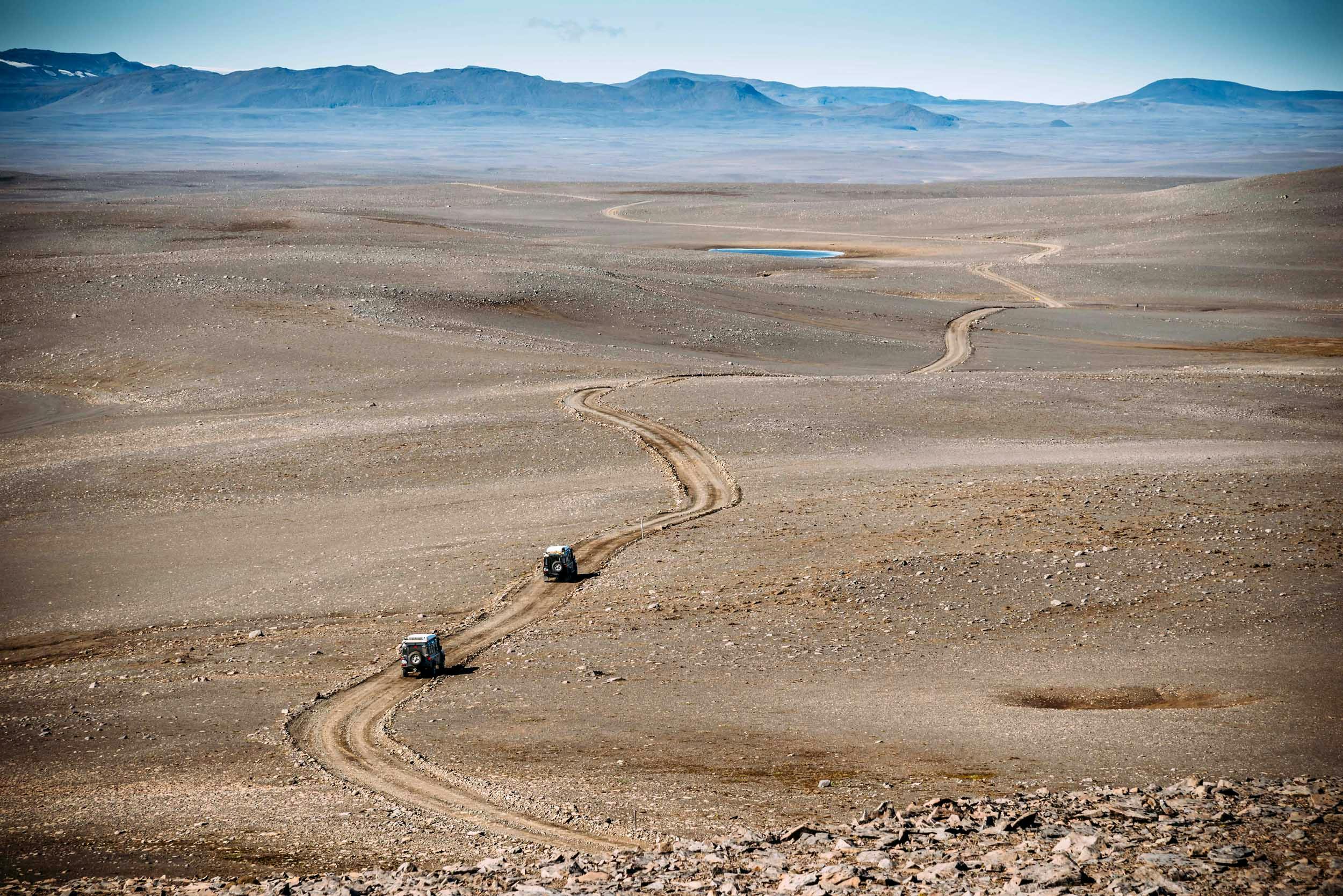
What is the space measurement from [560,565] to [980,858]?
456 inches

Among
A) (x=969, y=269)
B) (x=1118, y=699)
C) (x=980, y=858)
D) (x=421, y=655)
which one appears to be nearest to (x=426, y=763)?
(x=421, y=655)

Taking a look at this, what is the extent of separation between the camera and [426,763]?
1549 centimetres

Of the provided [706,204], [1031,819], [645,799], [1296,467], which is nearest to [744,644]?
[645,799]

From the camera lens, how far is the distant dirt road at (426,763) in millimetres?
13906

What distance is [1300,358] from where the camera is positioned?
46.8 m

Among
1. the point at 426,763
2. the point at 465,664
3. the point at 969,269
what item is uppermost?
the point at 969,269

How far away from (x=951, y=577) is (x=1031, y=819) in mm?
8922

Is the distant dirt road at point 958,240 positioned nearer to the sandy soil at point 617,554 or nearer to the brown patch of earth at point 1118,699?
the sandy soil at point 617,554

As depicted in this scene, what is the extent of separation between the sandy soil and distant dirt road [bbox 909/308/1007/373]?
25.3 inches

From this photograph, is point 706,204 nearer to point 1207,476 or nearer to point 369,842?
point 1207,476

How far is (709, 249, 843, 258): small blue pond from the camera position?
82688 millimetres

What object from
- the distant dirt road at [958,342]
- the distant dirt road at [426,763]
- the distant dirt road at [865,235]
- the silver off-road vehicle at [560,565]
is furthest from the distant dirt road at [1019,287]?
the silver off-road vehicle at [560,565]

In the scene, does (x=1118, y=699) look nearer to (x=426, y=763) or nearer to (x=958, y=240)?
(x=426, y=763)

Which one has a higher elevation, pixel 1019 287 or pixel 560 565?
pixel 1019 287
